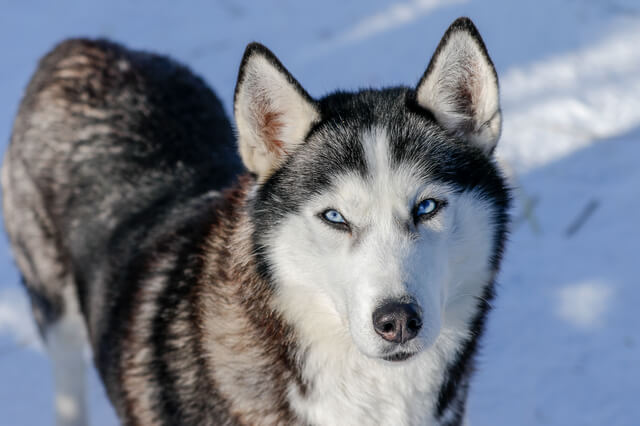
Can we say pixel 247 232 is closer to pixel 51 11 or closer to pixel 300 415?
pixel 300 415

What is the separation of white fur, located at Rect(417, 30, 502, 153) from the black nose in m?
0.67

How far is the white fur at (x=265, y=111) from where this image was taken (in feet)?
6.73

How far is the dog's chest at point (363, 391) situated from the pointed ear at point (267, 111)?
2.15 ft

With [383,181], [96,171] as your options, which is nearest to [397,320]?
[383,181]

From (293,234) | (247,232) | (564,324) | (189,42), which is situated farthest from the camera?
(189,42)

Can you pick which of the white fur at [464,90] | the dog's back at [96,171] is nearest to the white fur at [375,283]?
the white fur at [464,90]

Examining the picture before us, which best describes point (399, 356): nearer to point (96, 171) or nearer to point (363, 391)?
point (363, 391)

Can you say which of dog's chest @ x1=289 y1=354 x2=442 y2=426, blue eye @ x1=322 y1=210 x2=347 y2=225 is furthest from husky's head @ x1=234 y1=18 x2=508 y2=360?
dog's chest @ x1=289 y1=354 x2=442 y2=426

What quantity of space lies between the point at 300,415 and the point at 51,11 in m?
5.96

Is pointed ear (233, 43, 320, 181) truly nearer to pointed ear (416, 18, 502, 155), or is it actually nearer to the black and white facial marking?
the black and white facial marking

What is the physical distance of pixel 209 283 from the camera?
240cm

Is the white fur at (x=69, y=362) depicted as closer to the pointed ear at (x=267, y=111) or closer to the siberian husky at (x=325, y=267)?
the siberian husky at (x=325, y=267)

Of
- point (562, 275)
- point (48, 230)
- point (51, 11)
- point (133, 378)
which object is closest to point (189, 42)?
point (51, 11)

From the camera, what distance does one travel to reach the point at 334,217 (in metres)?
2.02
